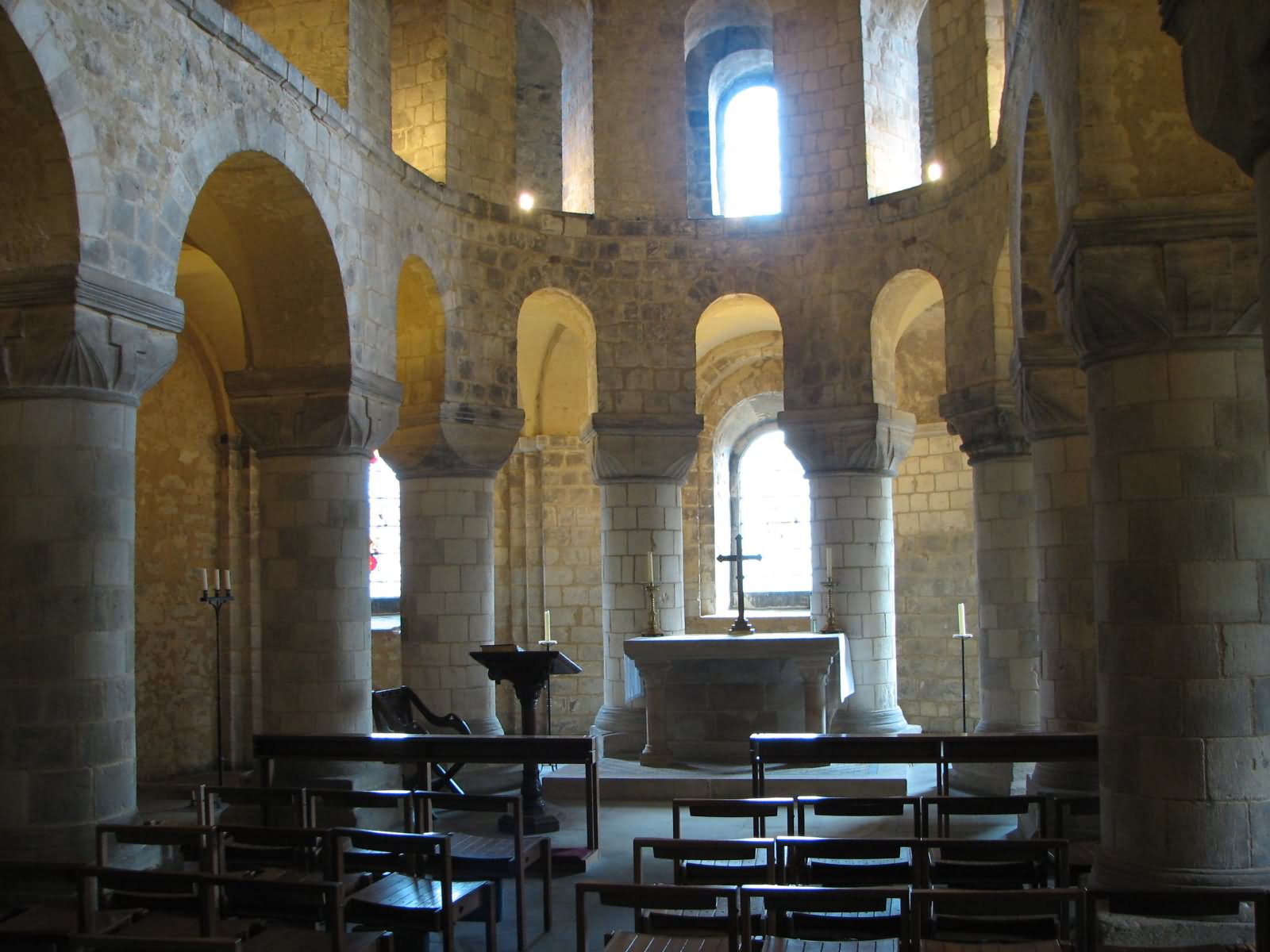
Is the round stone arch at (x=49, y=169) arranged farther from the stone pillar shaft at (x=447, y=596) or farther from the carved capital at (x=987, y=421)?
the carved capital at (x=987, y=421)

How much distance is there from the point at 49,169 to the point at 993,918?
6010mm

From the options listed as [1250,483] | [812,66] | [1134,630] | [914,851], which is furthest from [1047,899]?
[812,66]

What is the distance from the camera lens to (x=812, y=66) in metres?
13.5

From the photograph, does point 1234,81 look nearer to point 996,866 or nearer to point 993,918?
point 993,918

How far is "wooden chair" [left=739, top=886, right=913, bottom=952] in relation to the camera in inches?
163

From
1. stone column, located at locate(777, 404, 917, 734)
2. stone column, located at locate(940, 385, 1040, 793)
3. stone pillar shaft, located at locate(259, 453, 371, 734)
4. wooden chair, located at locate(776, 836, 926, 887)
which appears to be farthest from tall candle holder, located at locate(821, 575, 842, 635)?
wooden chair, located at locate(776, 836, 926, 887)

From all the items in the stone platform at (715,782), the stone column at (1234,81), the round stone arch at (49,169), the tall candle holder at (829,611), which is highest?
the round stone arch at (49,169)

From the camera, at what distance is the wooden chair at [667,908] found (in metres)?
4.28

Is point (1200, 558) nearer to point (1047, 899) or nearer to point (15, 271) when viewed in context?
point (1047, 899)

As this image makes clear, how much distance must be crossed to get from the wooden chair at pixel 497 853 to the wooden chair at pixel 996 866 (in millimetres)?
2062

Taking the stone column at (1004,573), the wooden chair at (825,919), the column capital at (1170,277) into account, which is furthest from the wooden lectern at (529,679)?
the column capital at (1170,277)

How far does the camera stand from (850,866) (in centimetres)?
555

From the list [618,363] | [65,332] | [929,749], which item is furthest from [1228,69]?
[618,363]

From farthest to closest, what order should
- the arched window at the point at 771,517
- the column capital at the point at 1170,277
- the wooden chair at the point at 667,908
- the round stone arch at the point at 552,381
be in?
the arched window at the point at 771,517
the round stone arch at the point at 552,381
the column capital at the point at 1170,277
the wooden chair at the point at 667,908
